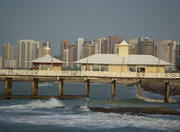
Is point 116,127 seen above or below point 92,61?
below

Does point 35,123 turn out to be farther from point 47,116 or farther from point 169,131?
point 169,131

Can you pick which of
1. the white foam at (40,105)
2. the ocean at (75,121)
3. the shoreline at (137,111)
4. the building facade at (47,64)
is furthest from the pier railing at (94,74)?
the shoreline at (137,111)

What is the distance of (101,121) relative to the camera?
40.2 metres

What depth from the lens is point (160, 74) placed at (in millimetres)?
57438

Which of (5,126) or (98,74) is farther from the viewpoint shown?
(98,74)

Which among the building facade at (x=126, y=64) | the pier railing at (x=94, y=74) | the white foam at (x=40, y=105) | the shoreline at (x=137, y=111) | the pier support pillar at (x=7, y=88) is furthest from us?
the building facade at (x=126, y=64)

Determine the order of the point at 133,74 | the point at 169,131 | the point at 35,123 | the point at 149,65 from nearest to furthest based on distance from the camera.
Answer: the point at 169,131 → the point at 35,123 → the point at 133,74 → the point at 149,65

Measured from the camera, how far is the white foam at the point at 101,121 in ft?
125

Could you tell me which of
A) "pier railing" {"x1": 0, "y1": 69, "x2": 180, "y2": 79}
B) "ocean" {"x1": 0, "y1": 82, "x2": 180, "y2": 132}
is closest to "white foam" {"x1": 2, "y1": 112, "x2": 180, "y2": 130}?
"ocean" {"x1": 0, "y1": 82, "x2": 180, "y2": 132}

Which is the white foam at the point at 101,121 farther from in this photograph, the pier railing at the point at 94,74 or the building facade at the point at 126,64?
the building facade at the point at 126,64

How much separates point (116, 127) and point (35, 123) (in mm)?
7666

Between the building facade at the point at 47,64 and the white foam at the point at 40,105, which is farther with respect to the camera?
the building facade at the point at 47,64

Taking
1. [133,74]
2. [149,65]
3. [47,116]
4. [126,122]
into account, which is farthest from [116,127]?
[149,65]

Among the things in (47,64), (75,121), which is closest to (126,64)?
(47,64)
